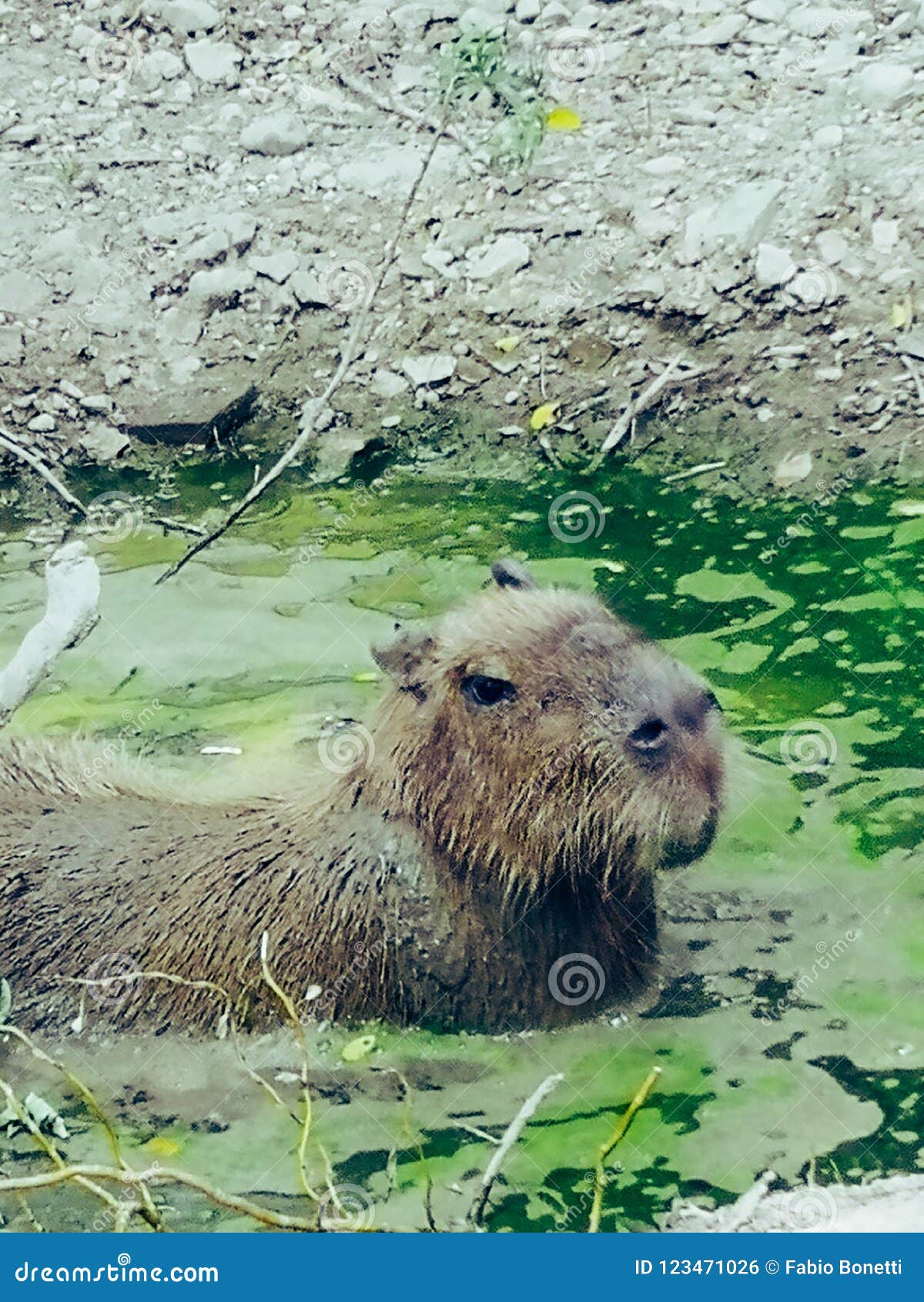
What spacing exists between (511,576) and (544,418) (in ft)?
3.45

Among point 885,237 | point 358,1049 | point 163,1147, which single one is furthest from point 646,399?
point 163,1147

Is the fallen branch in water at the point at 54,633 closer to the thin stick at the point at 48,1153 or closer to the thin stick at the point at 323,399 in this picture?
the thin stick at the point at 323,399

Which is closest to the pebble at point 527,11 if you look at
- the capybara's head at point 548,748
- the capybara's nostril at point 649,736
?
the capybara's head at point 548,748

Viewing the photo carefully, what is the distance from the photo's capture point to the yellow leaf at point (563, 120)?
4738mm

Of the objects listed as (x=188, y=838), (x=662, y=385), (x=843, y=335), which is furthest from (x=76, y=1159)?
(x=843, y=335)

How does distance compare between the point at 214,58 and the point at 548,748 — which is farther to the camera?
the point at 214,58

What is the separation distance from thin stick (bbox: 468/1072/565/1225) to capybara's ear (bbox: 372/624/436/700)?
3.04ft

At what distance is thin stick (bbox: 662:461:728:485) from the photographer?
455 centimetres

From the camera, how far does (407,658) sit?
11.6ft

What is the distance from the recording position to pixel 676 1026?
3.59m

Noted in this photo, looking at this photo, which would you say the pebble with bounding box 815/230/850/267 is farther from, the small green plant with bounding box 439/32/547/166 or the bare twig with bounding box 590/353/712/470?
the small green plant with bounding box 439/32/547/166

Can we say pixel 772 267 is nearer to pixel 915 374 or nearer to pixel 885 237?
pixel 885 237

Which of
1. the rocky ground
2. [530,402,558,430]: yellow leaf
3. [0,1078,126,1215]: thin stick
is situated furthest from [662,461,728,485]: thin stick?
[0,1078,126,1215]: thin stick
